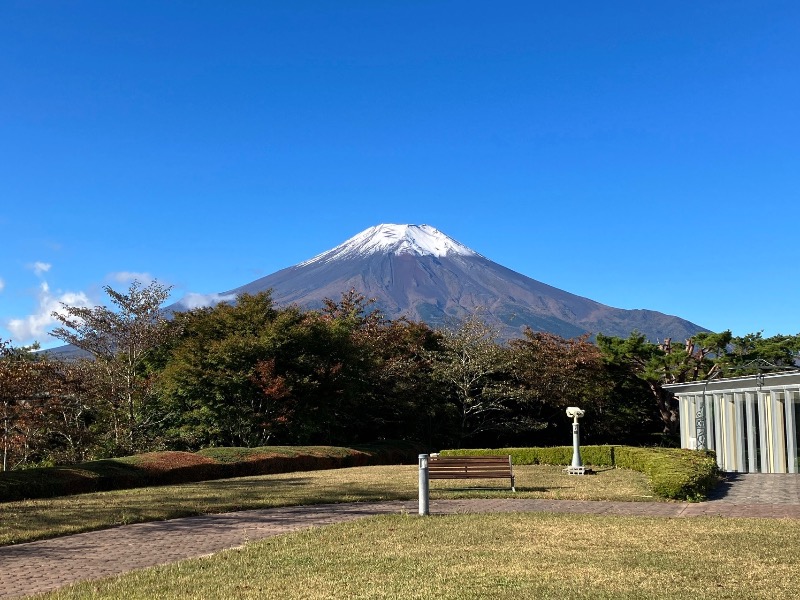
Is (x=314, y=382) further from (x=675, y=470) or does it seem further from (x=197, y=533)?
(x=197, y=533)

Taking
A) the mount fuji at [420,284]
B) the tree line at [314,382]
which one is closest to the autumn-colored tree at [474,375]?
the tree line at [314,382]

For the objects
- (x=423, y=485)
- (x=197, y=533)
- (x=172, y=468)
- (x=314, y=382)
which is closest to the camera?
(x=197, y=533)

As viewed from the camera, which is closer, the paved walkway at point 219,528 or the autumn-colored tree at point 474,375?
the paved walkway at point 219,528

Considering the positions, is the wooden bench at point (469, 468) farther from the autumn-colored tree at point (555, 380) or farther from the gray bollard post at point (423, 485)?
the autumn-colored tree at point (555, 380)

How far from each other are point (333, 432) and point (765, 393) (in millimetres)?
16326

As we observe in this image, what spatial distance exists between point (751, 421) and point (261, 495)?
12.8 m

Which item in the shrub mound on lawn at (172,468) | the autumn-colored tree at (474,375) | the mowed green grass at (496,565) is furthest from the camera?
the autumn-colored tree at (474,375)

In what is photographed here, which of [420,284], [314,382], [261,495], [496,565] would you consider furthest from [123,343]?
[420,284]

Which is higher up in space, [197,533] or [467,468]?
[467,468]

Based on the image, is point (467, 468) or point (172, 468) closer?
point (467, 468)

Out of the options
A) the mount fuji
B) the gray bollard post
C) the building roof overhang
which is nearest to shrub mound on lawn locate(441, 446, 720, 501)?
the building roof overhang

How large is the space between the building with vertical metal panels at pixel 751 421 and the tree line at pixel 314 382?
5.68ft

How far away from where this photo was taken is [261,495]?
13.6 m

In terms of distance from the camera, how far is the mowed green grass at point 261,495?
10.4 metres
